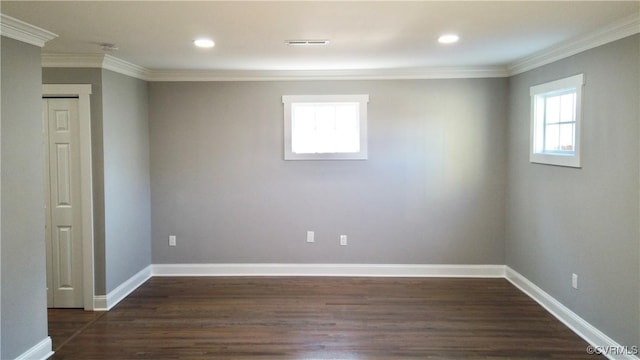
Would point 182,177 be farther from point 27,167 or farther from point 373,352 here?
point 373,352

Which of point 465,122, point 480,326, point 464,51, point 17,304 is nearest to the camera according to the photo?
point 17,304

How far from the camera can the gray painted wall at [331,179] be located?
16.9 ft

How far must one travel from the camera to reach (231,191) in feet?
17.3

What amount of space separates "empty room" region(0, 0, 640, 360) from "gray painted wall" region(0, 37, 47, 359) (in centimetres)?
2

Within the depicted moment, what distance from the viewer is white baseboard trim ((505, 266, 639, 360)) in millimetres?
3281

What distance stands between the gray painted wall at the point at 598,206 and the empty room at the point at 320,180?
0.06ft

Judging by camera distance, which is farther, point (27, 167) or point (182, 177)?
point (182, 177)

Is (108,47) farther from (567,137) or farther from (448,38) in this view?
(567,137)

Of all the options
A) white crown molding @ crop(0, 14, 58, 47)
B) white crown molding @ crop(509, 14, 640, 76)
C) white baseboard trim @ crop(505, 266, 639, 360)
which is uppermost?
white crown molding @ crop(509, 14, 640, 76)

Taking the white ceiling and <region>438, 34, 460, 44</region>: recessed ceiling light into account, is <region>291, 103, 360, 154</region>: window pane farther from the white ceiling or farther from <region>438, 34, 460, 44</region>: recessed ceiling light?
<region>438, 34, 460, 44</region>: recessed ceiling light

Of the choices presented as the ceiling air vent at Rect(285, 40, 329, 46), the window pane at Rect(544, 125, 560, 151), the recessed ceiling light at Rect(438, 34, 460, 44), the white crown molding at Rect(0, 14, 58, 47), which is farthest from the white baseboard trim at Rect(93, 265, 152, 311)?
the window pane at Rect(544, 125, 560, 151)

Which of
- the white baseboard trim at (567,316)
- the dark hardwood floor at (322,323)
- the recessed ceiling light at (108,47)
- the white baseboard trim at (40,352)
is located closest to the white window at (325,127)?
the dark hardwood floor at (322,323)

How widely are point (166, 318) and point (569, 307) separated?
3496 mm

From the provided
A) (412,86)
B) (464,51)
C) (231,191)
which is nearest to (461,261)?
(412,86)
